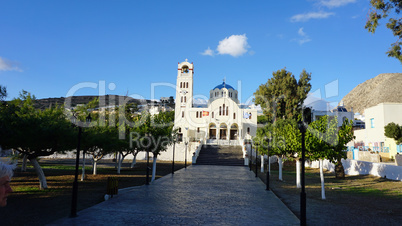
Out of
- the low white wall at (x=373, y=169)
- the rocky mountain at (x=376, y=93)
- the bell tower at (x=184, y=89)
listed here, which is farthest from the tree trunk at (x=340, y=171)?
the rocky mountain at (x=376, y=93)

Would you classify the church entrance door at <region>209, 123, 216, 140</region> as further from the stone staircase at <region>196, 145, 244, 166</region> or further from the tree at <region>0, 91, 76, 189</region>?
the tree at <region>0, 91, 76, 189</region>

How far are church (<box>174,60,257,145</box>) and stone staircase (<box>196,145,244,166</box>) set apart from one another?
9.49 metres

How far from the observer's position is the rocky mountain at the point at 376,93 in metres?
142

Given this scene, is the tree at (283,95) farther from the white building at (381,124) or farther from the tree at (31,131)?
the tree at (31,131)

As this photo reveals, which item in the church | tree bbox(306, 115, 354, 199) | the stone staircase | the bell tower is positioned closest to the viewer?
tree bbox(306, 115, 354, 199)

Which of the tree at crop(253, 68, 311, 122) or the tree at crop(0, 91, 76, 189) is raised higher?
the tree at crop(253, 68, 311, 122)

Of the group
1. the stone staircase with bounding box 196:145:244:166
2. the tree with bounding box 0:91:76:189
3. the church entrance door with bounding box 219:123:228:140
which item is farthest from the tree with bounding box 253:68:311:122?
the tree with bounding box 0:91:76:189

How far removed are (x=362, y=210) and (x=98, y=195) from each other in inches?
468

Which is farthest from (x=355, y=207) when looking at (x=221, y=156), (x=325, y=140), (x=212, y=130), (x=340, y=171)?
(x=212, y=130)

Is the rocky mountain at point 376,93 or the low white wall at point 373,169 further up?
the rocky mountain at point 376,93

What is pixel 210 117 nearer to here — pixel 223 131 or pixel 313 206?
pixel 223 131

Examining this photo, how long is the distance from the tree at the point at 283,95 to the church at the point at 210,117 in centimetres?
1329

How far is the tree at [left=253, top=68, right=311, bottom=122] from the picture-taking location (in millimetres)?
39469

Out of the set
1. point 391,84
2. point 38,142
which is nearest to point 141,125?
point 38,142
